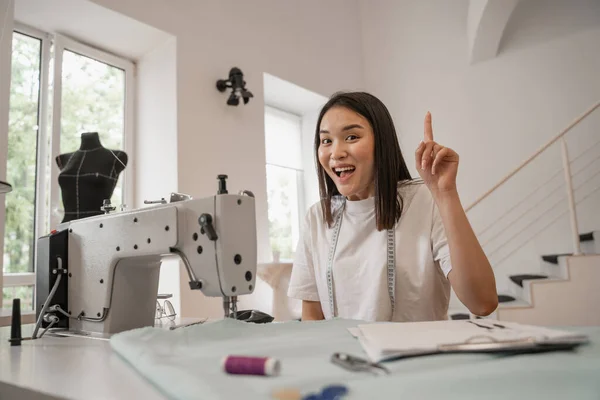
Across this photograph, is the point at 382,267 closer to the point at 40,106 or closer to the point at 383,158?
the point at 383,158

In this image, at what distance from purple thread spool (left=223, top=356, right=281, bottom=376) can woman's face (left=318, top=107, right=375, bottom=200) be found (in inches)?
32.2

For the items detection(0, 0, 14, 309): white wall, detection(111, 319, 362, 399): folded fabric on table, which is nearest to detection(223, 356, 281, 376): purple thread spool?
detection(111, 319, 362, 399): folded fabric on table

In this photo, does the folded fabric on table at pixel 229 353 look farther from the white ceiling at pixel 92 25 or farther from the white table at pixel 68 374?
the white ceiling at pixel 92 25

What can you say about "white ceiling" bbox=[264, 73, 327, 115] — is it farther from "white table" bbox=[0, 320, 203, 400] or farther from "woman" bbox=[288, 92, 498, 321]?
"white table" bbox=[0, 320, 203, 400]

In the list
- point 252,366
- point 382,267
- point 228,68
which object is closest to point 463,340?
point 252,366

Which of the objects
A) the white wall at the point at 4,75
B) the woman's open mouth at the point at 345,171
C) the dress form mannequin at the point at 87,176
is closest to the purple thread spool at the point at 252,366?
the woman's open mouth at the point at 345,171

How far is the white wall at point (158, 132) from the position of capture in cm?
316

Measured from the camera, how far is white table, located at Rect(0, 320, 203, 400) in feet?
1.86

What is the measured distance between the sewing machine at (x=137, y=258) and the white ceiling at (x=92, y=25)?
208 cm

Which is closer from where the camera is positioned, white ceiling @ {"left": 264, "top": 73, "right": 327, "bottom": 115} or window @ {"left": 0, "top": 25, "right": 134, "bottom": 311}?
window @ {"left": 0, "top": 25, "right": 134, "bottom": 311}

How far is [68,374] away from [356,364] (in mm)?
431

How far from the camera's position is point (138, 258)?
1.16 m

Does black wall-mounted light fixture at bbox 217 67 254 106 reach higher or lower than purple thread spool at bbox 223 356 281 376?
higher

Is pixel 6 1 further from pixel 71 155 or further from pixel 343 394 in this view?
pixel 343 394
